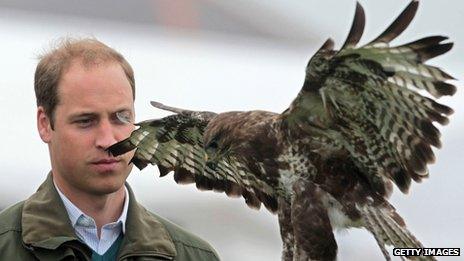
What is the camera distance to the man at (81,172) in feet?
2.56

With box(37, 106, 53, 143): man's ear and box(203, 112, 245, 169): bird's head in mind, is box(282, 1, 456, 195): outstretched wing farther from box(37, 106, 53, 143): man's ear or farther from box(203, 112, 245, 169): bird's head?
box(37, 106, 53, 143): man's ear

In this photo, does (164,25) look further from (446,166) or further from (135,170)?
(446,166)

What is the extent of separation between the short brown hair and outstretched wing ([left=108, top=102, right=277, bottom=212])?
87 millimetres

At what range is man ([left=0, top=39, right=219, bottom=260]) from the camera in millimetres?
779

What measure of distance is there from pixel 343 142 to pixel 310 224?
0.09m

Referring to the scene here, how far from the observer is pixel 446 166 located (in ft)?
3.46

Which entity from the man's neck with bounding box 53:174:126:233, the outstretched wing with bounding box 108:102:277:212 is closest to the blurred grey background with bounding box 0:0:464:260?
the outstretched wing with bounding box 108:102:277:212

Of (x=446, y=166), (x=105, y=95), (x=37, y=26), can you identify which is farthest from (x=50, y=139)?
(x=446, y=166)

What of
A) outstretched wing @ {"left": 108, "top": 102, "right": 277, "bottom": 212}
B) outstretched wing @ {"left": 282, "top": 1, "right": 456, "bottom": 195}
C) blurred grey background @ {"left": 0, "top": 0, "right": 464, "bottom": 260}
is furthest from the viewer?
blurred grey background @ {"left": 0, "top": 0, "right": 464, "bottom": 260}

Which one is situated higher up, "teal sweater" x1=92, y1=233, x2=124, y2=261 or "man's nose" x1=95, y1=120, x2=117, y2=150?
"man's nose" x1=95, y1=120, x2=117, y2=150

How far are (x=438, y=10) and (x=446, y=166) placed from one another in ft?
0.78

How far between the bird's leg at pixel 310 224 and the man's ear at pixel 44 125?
265 mm

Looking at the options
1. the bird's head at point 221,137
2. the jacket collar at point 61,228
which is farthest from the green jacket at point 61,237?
the bird's head at point 221,137

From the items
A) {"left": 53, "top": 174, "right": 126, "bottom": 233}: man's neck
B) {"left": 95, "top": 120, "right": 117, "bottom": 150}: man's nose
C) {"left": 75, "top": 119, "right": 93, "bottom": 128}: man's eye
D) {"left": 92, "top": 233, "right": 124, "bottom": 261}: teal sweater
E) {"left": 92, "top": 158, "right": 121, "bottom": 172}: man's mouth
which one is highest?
{"left": 75, "top": 119, "right": 93, "bottom": 128}: man's eye
